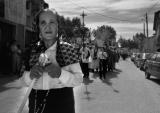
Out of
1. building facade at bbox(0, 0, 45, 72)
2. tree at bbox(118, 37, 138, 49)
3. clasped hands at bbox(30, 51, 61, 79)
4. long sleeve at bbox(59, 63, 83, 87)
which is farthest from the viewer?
tree at bbox(118, 37, 138, 49)

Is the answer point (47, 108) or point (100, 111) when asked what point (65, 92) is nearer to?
point (47, 108)

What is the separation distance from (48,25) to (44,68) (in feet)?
1.15

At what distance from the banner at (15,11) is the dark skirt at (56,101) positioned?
1666cm

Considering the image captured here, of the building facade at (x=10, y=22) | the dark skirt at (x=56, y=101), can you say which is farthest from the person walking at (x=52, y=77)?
the building facade at (x=10, y=22)

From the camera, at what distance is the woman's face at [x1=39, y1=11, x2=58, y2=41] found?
95.2 inches

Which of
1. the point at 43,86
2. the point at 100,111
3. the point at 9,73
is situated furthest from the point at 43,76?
the point at 9,73

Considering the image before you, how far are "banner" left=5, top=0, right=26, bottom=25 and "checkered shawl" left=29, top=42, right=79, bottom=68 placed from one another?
54.3 feet

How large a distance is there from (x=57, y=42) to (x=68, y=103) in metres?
0.46

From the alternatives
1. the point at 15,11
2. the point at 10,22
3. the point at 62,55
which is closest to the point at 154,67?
the point at 15,11

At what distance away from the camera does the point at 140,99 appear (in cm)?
937

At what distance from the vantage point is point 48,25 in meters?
2.42

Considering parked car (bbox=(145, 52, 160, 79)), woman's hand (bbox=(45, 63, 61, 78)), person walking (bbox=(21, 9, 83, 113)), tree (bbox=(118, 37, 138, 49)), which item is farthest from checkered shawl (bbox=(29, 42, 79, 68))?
tree (bbox=(118, 37, 138, 49))

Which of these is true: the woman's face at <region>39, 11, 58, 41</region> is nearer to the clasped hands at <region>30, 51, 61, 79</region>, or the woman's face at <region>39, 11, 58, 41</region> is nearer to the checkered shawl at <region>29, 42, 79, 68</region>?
A: the checkered shawl at <region>29, 42, 79, 68</region>

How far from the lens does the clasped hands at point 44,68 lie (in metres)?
2.25
